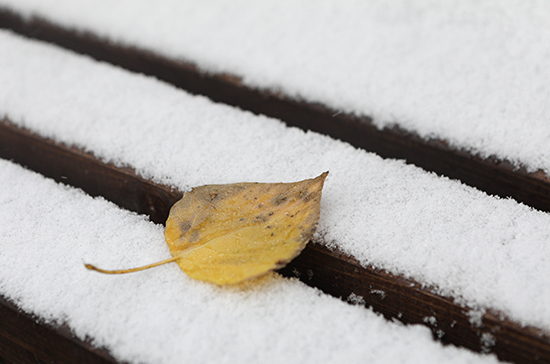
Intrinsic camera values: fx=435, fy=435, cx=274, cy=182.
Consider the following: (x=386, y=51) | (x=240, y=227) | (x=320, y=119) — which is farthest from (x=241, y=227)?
(x=386, y=51)

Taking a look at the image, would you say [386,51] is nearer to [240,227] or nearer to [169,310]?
[240,227]

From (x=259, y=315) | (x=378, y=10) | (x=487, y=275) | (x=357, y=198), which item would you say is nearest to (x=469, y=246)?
(x=487, y=275)

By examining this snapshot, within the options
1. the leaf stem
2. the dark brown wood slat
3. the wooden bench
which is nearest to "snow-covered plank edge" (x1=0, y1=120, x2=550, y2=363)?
the wooden bench

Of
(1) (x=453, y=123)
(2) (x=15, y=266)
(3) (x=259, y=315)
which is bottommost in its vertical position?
(2) (x=15, y=266)

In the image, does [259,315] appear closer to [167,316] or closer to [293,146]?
[167,316]

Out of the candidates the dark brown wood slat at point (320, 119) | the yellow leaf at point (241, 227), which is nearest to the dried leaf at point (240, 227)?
the yellow leaf at point (241, 227)

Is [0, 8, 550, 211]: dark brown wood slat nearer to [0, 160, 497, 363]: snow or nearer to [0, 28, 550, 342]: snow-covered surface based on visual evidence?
[0, 28, 550, 342]: snow-covered surface

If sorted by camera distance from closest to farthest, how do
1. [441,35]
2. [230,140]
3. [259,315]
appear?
[259,315]
[230,140]
[441,35]
